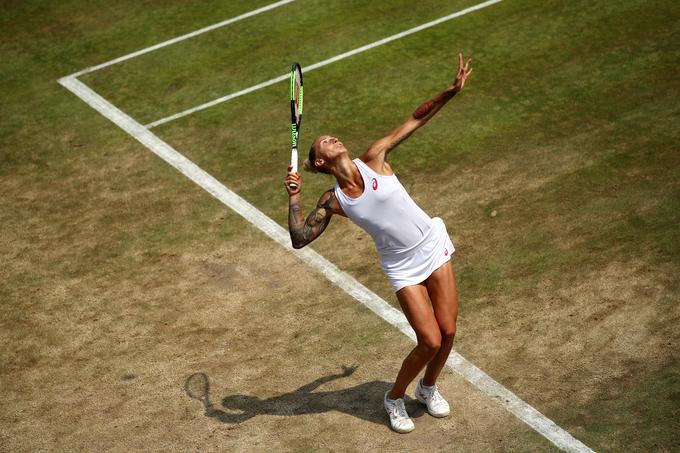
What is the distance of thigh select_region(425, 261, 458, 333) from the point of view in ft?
26.6

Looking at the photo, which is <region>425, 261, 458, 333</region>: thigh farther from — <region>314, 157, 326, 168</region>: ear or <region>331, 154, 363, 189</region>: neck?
<region>314, 157, 326, 168</region>: ear

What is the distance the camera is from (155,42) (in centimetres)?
1678

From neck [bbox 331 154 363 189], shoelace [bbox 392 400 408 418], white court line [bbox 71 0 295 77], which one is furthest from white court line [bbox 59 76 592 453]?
neck [bbox 331 154 363 189]

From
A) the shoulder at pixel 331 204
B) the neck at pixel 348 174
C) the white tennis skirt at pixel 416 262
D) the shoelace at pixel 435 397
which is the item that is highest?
the neck at pixel 348 174

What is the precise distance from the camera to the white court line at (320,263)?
329 inches

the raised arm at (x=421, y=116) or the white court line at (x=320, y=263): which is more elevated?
the raised arm at (x=421, y=116)

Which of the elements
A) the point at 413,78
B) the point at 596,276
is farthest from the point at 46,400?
the point at 413,78

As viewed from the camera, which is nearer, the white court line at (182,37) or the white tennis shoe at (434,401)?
the white tennis shoe at (434,401)

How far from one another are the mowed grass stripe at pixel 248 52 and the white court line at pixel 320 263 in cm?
29

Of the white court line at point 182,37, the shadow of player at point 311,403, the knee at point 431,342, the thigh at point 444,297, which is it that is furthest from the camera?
the white court line at point 182,37

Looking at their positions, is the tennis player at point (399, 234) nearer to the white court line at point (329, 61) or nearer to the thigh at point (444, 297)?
the thigh at point (444, 297)

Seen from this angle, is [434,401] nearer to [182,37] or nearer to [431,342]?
[431,342]

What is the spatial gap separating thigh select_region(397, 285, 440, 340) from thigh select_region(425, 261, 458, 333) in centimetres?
8

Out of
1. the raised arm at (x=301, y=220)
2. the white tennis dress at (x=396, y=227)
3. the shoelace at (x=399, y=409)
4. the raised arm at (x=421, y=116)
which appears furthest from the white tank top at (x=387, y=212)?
the shoelace at (x=399, y=409)
